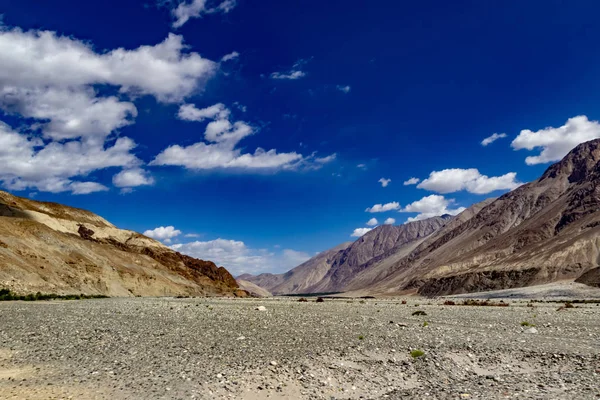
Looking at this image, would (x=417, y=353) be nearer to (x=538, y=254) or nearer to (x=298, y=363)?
(x=298, y=363)

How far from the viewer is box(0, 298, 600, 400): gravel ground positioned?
1143 centimetres

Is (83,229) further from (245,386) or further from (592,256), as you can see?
(592,256)

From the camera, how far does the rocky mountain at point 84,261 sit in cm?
7194

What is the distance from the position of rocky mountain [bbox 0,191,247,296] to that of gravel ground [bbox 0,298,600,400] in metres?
52.7

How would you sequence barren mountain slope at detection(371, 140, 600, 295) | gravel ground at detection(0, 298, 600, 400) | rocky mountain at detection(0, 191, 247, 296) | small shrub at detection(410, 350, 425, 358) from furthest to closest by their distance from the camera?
1. barren mountain slope at detection(371, 140, 600, 295)
2. rocky mountain at detection(0, 191, 247, 296)
3. small shrub at detection(410, 350, 425, 358)
4. gravel ground at detection(0, 298, 600, 400)

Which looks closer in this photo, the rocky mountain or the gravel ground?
the gravel ground

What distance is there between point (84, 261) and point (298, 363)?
288 feet

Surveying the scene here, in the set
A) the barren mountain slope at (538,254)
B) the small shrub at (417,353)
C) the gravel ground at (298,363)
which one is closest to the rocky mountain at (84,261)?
the gravel ground at (298,363)

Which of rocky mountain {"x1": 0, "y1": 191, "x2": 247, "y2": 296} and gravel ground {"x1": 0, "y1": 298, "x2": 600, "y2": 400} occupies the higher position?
rocky mountain {"x1": 0, "y1": 191, "x2": 247, "y2": 296}

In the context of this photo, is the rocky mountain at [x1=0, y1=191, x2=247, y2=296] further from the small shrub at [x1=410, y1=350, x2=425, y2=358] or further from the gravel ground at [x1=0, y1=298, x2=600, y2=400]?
the small shrub at [x1=410, y1=350, x2=425, y2=358]

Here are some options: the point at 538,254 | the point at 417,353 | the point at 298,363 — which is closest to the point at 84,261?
the point at 298,363

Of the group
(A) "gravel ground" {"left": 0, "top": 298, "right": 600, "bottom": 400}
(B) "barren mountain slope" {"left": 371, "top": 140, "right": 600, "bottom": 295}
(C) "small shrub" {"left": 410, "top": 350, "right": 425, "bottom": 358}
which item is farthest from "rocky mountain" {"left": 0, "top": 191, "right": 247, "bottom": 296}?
(B) "barren mountain slope" {"left": 371, "top": 140, "right": 600, "bottom": 295}

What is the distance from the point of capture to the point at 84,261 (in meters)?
89.2

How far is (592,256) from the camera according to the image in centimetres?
13012
